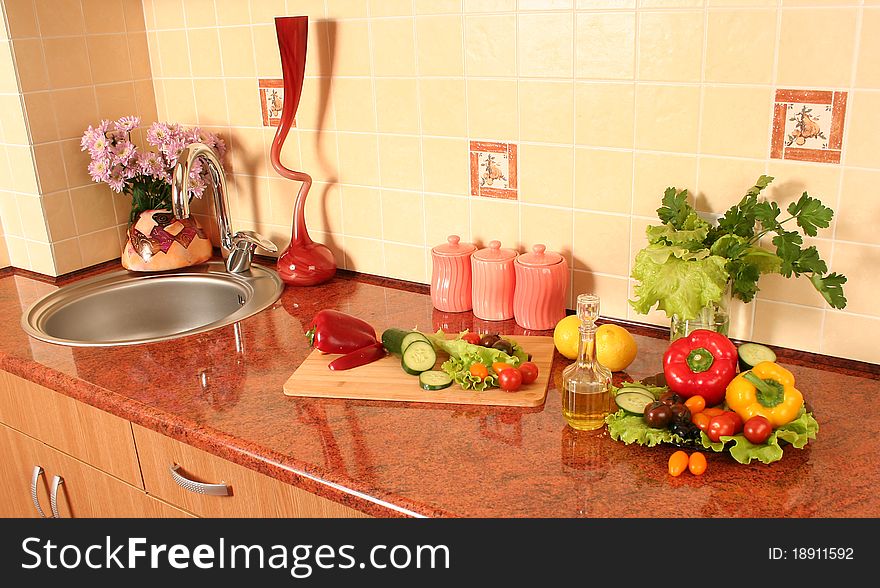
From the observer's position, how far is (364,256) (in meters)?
1.97

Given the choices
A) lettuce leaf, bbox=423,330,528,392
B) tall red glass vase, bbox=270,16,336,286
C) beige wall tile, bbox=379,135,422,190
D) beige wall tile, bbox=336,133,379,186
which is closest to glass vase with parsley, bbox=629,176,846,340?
lettuce leaf, bbox=423,330,528,392

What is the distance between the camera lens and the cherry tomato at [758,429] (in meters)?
1.14

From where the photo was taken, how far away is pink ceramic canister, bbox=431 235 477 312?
5.62 ft

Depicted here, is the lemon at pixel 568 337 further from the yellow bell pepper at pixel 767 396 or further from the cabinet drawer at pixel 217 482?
the cabinet drawer at pixel 217 482

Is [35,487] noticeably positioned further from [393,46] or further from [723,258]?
[723,258]

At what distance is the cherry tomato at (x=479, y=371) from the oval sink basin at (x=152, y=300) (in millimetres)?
659

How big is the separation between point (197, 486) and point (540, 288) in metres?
0.71

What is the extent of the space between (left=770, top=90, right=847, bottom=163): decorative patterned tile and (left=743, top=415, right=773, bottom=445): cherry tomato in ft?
1.55

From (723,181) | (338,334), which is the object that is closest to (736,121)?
(723,181)

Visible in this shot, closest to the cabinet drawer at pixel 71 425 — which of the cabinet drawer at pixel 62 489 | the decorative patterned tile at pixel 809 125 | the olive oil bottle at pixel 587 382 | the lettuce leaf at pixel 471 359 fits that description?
the cabinet drawer at pixel 62 489
